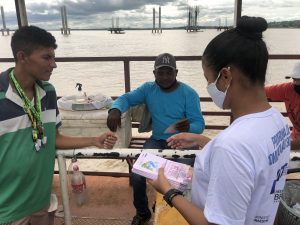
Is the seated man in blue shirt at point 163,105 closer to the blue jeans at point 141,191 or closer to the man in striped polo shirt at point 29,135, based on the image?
the blue jeans at point 141,191

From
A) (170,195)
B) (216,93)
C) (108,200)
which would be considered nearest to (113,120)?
(108,200)

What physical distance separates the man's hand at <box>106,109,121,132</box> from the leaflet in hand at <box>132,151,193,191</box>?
1.35 m

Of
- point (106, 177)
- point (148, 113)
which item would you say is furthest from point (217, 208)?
point (106, 177)

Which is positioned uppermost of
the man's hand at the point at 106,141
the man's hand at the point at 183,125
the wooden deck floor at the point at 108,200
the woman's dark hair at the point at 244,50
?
the woman's dark hair at the point at 244,50

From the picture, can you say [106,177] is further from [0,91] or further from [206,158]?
[206,158]

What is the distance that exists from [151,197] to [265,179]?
3029 millimetres

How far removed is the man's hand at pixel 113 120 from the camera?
10.2 ft

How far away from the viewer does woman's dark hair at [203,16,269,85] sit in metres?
1.09

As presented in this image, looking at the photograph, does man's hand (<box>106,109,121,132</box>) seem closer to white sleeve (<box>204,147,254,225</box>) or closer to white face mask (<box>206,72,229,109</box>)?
white face mask (<box>206,72,229,109</box>)

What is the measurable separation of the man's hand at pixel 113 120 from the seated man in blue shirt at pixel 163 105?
0.02m

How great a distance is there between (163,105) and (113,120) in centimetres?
62

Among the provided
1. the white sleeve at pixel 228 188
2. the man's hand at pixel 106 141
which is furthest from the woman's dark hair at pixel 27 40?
the white sleeve at pixel 228 188

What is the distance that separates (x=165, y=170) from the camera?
1.66 m

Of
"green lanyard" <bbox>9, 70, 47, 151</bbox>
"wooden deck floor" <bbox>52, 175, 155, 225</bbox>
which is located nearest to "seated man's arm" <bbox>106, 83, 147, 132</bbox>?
"wooden deck floor" <bbox>52, 175, 155, 225</bbox>
